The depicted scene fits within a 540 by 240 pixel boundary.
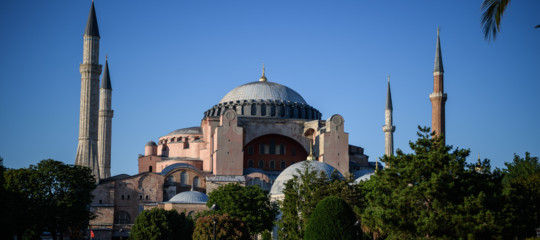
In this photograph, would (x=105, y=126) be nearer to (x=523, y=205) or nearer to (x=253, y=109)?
(x=253, y=109)

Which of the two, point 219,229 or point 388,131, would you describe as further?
point 388,131

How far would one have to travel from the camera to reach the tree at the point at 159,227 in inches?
1352

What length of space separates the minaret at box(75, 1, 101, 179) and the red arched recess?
10916mm

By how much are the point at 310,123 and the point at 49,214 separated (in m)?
21.0

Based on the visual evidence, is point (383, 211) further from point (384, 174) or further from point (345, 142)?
point (345, 142)

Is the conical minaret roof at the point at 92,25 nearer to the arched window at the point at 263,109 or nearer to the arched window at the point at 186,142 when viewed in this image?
the arched window at the point at 186,142

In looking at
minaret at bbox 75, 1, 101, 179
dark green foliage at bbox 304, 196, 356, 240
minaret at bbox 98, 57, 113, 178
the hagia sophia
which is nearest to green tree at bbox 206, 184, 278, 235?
the hagia sophia

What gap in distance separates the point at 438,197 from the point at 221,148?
85.7ft

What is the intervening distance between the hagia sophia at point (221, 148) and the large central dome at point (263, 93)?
0.24ft

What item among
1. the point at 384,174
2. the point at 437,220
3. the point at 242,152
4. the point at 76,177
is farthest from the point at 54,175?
the point at 437,220

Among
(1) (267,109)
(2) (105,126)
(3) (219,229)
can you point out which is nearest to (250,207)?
(3) (219,229)

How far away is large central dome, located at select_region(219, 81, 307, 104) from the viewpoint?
5356cm

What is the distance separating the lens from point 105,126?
5272cm

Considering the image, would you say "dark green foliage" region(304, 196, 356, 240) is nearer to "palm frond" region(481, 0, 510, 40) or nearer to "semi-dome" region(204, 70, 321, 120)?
"palm frond" region(481, 0, 510, 40)
